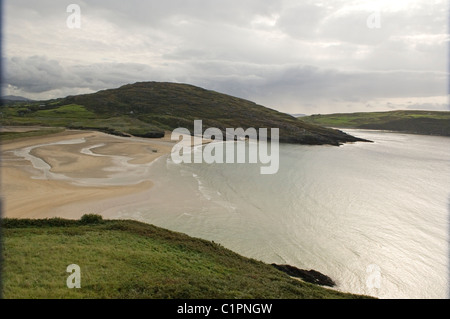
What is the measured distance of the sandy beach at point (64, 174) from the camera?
24703 millimetres

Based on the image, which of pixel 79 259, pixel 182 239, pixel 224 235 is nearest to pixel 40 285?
pixel 79 259

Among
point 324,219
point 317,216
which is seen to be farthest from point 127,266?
point 317,216

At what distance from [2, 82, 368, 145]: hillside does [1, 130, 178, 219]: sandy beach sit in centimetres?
2740

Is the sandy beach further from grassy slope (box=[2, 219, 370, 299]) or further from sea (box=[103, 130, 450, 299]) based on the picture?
grassy slope (box=[2, 219, 370, 299])

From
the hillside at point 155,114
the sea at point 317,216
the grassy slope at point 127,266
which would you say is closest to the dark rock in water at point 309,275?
the sea at point 317,216

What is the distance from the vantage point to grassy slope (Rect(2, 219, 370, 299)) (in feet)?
34.7

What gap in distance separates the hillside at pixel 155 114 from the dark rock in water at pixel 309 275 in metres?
72.0

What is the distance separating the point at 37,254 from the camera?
13195 mm

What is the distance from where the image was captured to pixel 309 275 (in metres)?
17.0

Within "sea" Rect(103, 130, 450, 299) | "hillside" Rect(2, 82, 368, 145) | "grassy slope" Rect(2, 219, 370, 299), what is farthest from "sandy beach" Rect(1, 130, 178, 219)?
"hillside" Rect(2, 82, 368, 145)

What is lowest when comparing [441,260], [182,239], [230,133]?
[441,260]

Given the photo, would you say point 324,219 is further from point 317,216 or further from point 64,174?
point 64,174

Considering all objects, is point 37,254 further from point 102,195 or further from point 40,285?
point 102,195

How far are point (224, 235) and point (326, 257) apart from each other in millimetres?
8345
